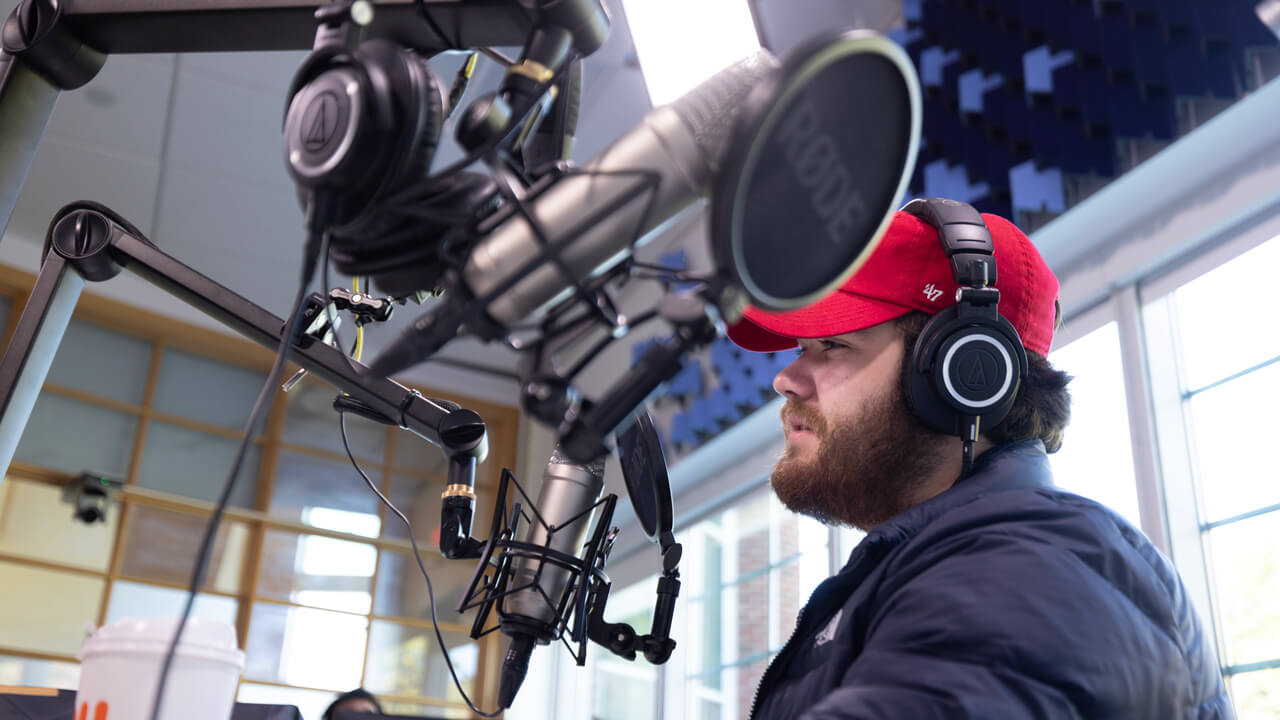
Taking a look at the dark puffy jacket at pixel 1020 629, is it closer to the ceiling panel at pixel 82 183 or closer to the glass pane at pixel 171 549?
the ceiling panel at pixel 82 183

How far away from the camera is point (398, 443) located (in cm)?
545

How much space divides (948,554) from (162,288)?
54cm

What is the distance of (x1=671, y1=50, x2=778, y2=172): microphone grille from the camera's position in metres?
0.41

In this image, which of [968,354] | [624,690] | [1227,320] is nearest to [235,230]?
[624,690]

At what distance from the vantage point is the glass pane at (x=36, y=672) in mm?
4078

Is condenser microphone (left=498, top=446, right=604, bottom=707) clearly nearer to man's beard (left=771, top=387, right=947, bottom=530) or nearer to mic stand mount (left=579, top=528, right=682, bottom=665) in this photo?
mic stand mount (left=579, top=528, right=682, bottom=665)

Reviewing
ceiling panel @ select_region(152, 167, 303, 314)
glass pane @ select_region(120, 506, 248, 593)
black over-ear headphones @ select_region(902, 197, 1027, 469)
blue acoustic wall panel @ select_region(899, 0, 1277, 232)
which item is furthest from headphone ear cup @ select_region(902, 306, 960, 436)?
glass pane @ select_region(120, 506, 248, 593)

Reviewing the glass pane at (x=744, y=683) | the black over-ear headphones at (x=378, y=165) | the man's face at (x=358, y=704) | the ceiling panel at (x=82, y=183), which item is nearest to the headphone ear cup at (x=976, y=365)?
the black over-ear headphones at (x=378, y=165)

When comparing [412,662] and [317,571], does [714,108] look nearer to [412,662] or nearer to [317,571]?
[317,571]

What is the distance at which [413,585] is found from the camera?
523 cm

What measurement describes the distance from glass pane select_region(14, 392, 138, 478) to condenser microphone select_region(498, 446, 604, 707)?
4.41 m

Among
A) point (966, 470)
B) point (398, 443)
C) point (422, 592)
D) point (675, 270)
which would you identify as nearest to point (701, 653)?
point (422, 592)

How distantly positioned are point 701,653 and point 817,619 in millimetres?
3229

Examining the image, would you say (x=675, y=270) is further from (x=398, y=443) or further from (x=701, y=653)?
(x=398, y=443)
